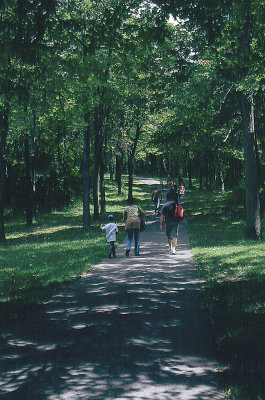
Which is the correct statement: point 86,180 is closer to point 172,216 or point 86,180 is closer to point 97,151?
point 97,151

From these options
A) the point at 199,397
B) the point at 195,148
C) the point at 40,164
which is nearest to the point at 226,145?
the point at 195,148

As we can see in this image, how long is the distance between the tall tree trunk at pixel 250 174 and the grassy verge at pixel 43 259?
17.9 feet

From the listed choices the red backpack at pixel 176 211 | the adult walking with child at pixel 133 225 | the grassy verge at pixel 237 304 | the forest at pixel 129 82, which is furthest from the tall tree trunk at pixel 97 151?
the red backpack at pixel 176 211

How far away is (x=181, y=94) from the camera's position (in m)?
15.9

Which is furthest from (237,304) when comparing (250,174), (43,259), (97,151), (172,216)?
(97,151)

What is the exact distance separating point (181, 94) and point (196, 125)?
7657 millimetres

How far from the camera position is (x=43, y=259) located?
14273mm

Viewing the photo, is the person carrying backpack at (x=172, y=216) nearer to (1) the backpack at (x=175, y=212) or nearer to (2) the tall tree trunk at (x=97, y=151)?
(1) the backpack at (x=175, y=212)

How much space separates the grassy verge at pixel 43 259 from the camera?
9.38 meters

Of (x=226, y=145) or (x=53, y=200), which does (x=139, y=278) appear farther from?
(x=53, y=200)

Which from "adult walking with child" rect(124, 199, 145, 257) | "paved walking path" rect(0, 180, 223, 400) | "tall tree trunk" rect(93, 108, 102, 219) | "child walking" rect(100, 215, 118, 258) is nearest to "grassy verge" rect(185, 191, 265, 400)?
"paved walking path" rect(0, 180, 223, 400)

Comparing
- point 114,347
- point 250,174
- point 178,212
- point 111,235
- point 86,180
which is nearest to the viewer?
point 114,347

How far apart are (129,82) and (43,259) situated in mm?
11322

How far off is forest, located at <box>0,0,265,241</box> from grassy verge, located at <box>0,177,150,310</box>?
1.73m
